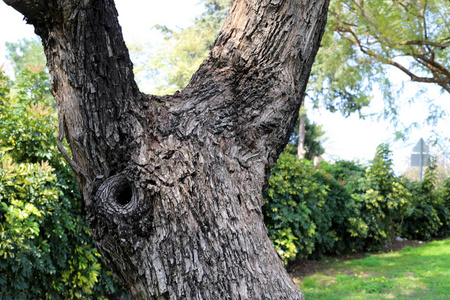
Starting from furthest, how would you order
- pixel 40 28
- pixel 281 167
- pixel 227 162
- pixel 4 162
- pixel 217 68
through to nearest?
pixel 281 167 < pixel 4 162 < pixel 217 68 < pixel 227 162 < pixel 40 28

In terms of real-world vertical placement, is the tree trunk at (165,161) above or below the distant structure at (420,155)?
below

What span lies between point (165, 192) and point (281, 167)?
5.68m

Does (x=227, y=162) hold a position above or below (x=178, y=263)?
above

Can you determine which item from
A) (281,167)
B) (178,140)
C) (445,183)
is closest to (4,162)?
(178,140)

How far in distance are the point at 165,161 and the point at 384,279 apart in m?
6.15

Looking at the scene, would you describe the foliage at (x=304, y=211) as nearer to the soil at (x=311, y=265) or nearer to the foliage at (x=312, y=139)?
the soil at (x=311, y=265)

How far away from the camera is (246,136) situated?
2.13 m

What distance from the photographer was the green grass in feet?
19.7

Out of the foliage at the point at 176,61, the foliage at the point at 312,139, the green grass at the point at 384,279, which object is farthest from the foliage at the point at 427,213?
the foliage at the point at 312,139

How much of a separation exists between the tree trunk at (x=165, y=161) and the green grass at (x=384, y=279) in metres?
4.54

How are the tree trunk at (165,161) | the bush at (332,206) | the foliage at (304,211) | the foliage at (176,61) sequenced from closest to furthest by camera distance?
the tree trunk at (165,161), the foliage at (304,211), the bush at (332,206), the foliage at (176,61)

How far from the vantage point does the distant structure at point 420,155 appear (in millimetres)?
12938

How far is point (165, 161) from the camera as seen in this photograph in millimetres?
1851

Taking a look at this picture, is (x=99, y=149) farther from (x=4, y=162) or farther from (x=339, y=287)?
(x=339, y=287)
